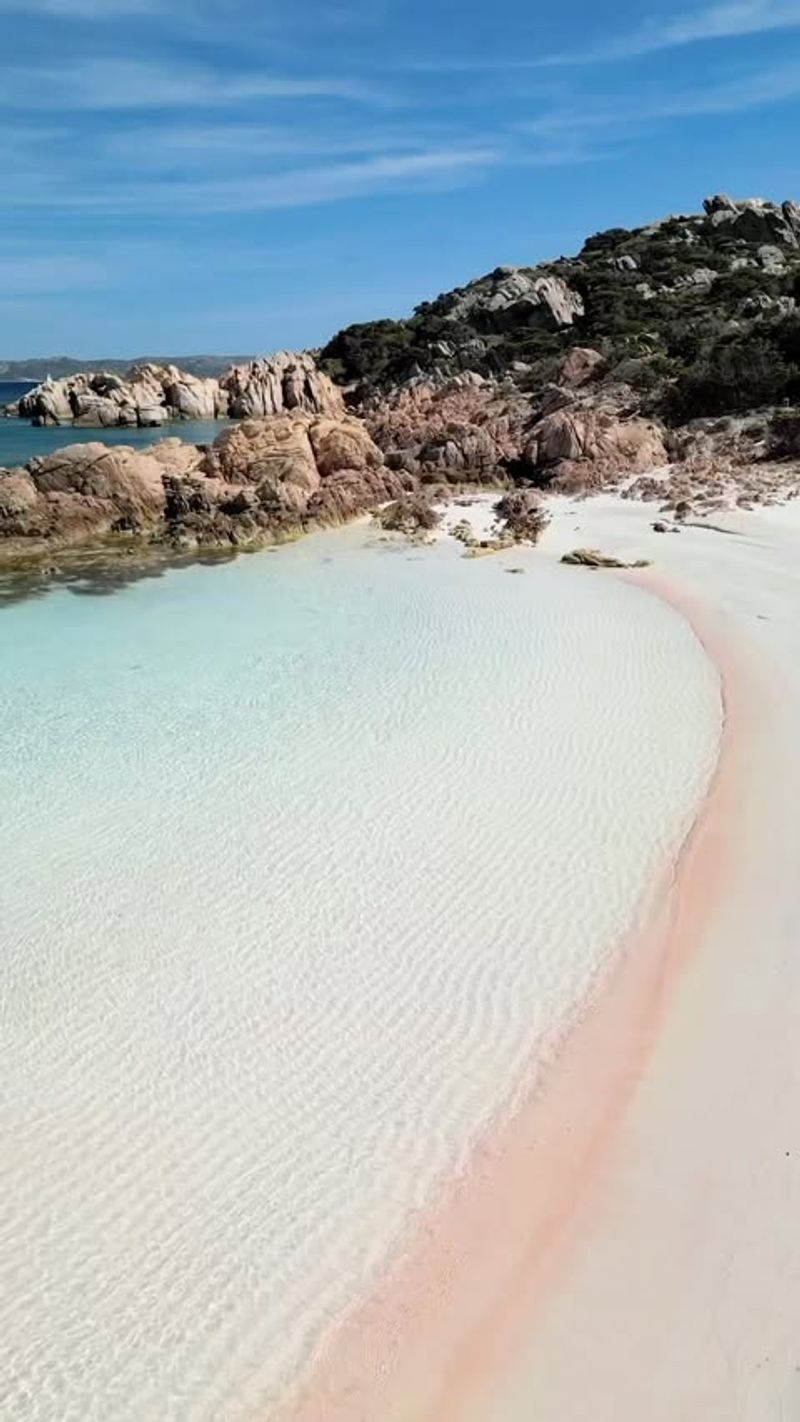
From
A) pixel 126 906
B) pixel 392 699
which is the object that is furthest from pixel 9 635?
pixel 126 906

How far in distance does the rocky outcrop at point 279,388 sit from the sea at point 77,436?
214 cm

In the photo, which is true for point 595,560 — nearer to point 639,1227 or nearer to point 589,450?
point 589,450

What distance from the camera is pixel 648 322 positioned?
41.2 m

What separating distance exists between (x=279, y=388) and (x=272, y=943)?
4981 centimetres

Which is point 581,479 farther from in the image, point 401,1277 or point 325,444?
point 401,1277

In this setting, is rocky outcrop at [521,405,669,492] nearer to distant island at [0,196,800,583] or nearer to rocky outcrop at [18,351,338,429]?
distant island at [0,196,800,583]

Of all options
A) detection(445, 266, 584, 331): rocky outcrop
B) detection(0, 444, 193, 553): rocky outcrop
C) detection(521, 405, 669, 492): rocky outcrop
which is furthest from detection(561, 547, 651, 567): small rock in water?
detection(445, 266, 584, 331): rocky outcrop

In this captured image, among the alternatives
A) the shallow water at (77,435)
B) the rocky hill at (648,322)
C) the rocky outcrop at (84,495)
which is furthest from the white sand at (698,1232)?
the shallow water at (77,435)

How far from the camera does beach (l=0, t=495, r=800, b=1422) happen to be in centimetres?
390

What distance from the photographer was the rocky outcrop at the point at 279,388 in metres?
48.7

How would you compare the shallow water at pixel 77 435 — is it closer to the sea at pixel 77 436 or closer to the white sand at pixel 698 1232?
the sea at pixel 77 436

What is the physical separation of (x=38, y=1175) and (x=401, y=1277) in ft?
6.33

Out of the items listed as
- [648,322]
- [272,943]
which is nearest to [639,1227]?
[272,943]

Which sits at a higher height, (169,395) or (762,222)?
(762,222)
